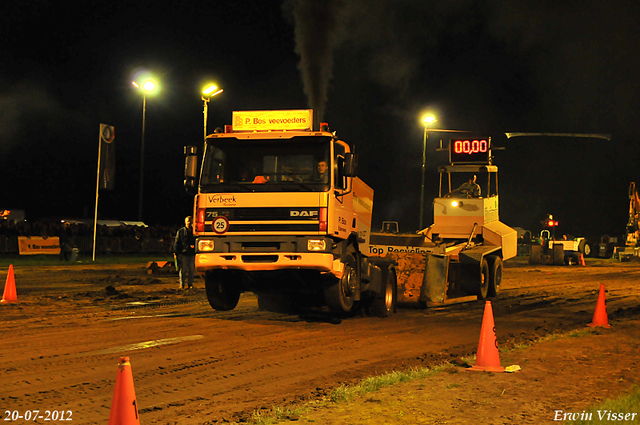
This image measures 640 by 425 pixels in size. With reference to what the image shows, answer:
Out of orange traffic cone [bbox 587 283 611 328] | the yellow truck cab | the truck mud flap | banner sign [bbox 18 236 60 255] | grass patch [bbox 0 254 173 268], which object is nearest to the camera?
the yellow truck cab

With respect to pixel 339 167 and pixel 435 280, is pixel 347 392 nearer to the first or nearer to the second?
pixel 339 167

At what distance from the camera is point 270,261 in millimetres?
11625

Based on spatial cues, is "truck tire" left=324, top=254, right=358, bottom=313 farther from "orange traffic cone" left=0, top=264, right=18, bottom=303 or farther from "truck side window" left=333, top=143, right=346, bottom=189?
"orange traffic cone" left=0, top=264, right=18, bottom=303

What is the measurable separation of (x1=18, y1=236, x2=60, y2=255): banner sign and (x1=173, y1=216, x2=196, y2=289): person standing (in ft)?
61.2

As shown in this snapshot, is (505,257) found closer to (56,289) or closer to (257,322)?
(257,322)

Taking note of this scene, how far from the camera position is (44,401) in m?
6.54

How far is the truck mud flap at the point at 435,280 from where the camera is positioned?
15562 millimetres

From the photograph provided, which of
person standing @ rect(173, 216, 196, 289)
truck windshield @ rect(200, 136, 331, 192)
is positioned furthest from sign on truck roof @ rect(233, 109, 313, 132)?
person standing @ rect(173, 216, 196, 289)

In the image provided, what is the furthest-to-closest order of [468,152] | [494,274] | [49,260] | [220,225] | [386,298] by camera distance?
1. [49,260]
2. [468,152]
3. [494,274]
4. [386,298]
5. [220,225]

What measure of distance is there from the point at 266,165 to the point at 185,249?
645 centimetres

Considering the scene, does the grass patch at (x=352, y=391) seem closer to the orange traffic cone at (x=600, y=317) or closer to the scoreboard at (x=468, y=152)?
the orange traffic cone at (x=600, y=317)

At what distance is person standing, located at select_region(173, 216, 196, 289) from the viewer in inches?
688

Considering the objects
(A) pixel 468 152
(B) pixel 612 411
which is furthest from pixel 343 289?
(A) pixel 468 152

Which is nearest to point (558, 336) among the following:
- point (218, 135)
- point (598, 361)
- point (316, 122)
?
point (598, 361)
